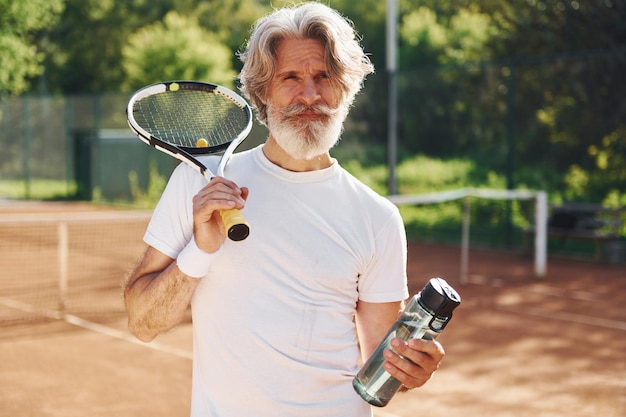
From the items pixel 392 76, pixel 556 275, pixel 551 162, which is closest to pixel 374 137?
pixel 392 76

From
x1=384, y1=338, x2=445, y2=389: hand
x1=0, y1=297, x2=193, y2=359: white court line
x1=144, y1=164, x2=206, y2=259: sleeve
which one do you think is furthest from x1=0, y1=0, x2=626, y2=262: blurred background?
x1=144, y1=164, x2=206, y2=259: sleeve

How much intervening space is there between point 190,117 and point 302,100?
801 mm

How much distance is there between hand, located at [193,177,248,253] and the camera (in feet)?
5.79

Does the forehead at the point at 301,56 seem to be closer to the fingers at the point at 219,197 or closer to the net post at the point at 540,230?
the fingers at the point at 219,197

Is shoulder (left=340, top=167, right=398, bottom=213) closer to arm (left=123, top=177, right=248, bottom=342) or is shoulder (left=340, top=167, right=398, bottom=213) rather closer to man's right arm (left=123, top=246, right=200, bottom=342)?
arm (left=123, top=177, right=248, bottom=342)

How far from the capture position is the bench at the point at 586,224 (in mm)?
10977

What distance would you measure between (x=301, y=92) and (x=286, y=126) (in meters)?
0.09

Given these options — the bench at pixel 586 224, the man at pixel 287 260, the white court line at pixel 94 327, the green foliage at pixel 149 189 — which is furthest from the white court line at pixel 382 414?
the green foliage at pixel 149 189

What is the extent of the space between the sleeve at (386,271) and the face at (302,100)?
0.26m

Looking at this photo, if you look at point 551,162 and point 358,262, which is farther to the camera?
point 551,162

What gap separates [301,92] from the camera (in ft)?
6.57

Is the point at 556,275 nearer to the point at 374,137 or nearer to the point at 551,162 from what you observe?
the point at 551,162

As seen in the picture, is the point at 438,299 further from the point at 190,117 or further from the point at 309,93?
the point at 190,117

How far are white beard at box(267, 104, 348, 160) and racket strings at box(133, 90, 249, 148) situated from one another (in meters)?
0.34
